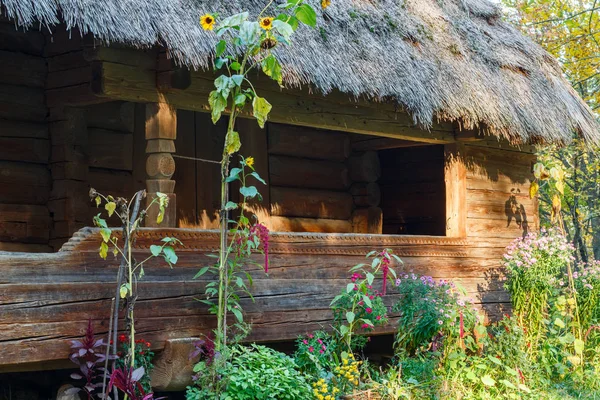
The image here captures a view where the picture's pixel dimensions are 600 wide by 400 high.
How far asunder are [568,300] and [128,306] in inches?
196

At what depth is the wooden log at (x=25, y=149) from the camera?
7.30 metres

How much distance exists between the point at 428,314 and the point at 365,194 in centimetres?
339

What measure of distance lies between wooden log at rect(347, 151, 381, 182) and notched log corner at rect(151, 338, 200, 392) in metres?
4.79

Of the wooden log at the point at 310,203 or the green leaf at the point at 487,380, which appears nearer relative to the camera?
the green leaf at the point at 487,380

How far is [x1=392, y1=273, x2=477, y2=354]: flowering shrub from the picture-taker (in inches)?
287

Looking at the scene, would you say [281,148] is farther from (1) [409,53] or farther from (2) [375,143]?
(1) [409,53]

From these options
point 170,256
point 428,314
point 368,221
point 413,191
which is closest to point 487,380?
point 428,314

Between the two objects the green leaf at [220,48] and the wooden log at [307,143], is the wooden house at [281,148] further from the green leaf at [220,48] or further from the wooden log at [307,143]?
the green leaf at [220,48]

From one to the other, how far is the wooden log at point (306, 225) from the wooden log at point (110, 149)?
1.83 m

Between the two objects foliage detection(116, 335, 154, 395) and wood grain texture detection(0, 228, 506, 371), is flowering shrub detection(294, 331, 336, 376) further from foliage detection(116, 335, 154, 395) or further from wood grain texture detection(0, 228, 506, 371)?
foliage detection(116, 335, 154, 395)

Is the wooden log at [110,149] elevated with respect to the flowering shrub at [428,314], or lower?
elevated

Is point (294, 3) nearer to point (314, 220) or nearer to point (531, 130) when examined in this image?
point (531, 130)

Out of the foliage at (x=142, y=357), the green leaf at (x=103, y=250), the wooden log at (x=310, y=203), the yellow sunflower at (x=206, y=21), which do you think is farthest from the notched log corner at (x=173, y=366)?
the wooden log at (x=310, y=203)

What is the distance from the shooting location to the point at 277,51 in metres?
6.47
